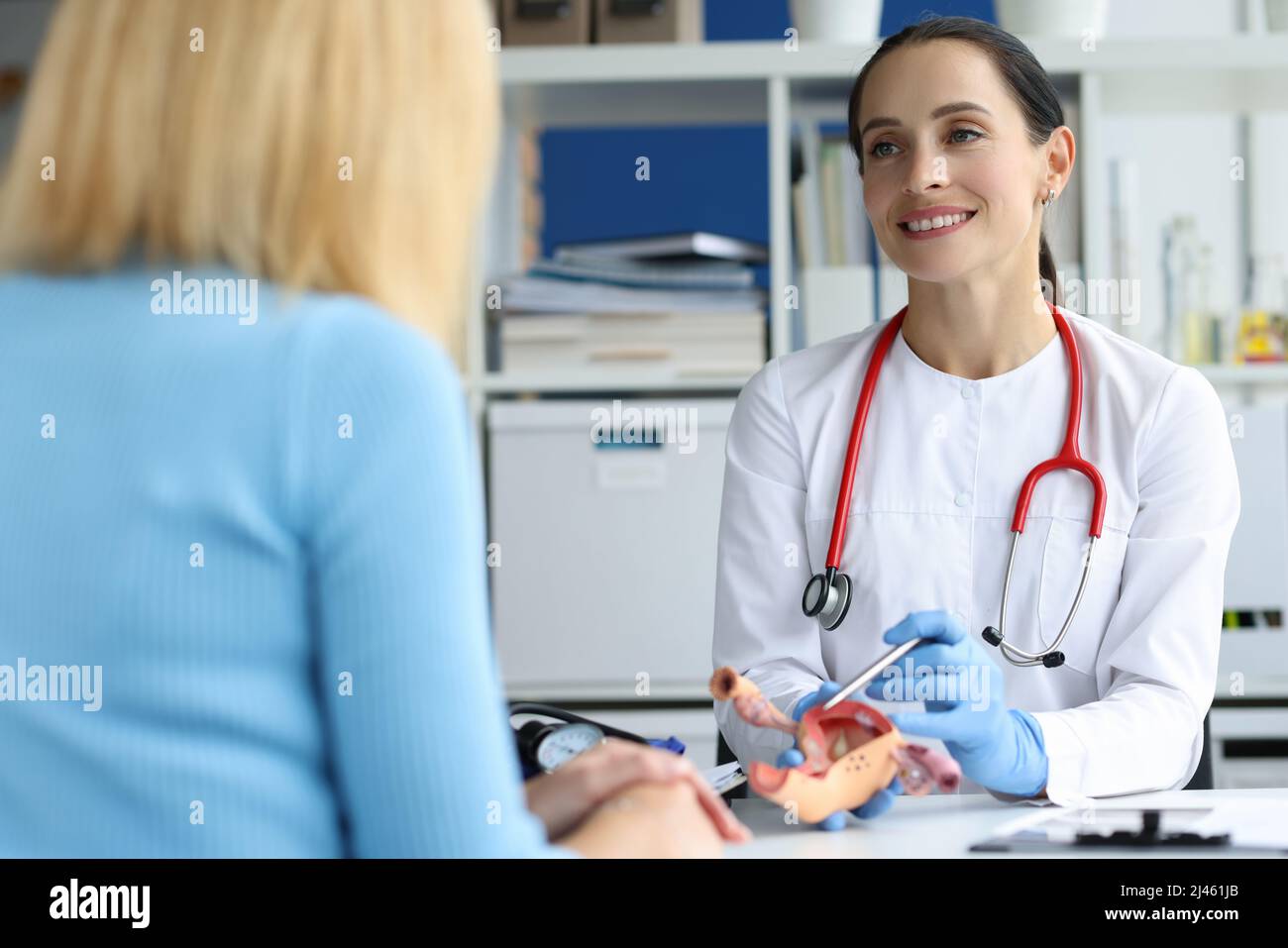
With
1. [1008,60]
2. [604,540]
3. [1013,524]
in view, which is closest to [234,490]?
[1013,524]

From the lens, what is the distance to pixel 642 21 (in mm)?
2137

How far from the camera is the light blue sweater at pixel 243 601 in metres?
0.56

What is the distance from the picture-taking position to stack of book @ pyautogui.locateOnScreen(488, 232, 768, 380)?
2.10m

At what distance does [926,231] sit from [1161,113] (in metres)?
1.10

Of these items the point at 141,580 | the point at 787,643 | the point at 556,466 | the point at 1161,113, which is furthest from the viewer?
the point at 1161,113

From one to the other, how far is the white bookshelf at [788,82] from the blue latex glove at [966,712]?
1.06m

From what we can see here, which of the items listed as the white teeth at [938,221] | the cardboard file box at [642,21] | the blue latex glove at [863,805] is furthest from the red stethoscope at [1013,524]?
the cardboard file box at [642,21]

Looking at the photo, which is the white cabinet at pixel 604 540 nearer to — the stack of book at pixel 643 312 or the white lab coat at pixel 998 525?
the stack of book at pixel 643 312

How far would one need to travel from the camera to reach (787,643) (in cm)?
141

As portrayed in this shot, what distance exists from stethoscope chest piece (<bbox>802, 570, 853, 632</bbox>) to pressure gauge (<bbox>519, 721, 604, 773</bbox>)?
365 mm

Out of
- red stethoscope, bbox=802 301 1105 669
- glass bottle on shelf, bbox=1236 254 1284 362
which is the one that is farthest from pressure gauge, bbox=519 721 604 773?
glass bottle on shelf, bbox=1236 254 1284 362
